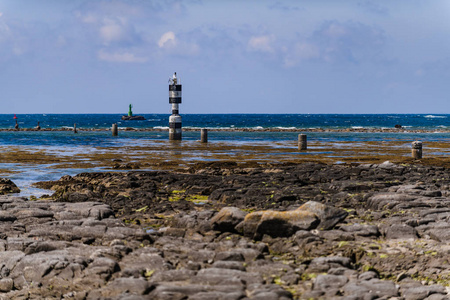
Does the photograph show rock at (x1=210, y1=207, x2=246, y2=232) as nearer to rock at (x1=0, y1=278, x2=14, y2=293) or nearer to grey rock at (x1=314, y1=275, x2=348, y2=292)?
grey rock at (x1=314, y1=275, x2=348, y2=292)

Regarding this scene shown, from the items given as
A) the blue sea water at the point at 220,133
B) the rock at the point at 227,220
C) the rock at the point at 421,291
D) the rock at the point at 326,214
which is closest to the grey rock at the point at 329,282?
the rock at the point at 421,291

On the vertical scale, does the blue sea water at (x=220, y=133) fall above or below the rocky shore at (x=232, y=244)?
above

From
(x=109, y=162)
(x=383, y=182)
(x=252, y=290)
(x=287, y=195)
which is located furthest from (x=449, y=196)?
(x=109, y=162)

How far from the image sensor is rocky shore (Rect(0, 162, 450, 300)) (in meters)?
6.90

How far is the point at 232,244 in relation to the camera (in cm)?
873

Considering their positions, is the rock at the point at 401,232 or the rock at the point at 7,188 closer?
the rock at the point at 401,232

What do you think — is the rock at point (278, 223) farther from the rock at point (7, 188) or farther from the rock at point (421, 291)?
the rock at point (7, 188)

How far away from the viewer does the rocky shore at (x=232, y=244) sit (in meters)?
6.90

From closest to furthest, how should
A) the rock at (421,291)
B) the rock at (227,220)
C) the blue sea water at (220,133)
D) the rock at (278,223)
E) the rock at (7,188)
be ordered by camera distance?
the rock at (421,291)
the rock at (278,223)
the rock at (227,220)
the rock at (7,188)
the blue sea water at (220,133)

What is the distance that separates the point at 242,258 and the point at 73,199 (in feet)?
20.7

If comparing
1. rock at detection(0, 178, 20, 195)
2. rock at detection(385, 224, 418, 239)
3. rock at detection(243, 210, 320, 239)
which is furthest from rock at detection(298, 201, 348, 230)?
rock at detection(0, 178, 20, 195)

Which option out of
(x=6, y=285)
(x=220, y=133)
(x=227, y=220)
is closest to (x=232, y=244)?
(x=227, y=220)

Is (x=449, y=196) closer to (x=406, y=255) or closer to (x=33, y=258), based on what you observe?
(x=406, y=255)

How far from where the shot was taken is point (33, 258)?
7934 millimetres
